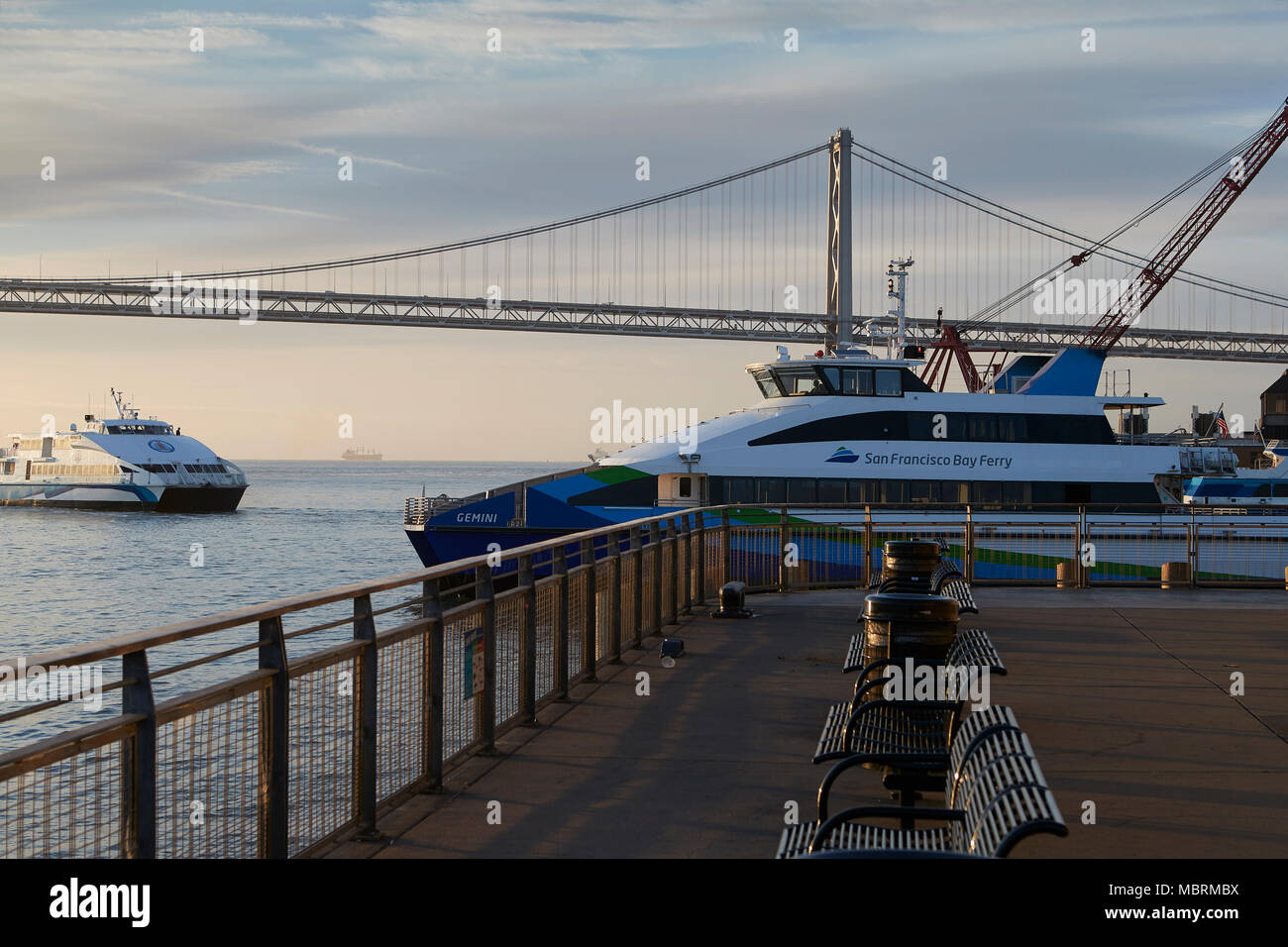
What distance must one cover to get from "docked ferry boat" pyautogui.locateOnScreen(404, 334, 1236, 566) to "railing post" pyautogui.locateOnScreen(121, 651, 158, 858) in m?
19.8

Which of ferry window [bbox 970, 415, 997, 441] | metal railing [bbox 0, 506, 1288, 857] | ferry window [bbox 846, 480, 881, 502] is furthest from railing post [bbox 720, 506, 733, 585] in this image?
ferry window [bbox 970, 415, 997, 441]

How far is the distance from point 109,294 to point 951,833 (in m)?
97.3

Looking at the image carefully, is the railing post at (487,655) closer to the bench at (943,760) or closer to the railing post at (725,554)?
the bench at (943,760)

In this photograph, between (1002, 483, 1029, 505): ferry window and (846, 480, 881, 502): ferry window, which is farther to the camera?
(1002, 483, 1029, 505): ferry window

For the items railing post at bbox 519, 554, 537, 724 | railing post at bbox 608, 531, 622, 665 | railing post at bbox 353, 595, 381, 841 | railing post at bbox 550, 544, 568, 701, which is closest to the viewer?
railing post at bbox 353, 595, 381, 841

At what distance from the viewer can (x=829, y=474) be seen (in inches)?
1014

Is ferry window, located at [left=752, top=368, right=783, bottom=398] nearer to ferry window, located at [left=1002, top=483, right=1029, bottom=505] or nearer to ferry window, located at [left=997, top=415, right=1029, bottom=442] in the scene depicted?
ferry window, located at [left=997, top=415, right=1029, bottom=442]

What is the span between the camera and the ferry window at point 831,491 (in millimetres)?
25594

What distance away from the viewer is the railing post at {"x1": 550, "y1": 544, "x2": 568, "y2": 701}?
846 centimetres

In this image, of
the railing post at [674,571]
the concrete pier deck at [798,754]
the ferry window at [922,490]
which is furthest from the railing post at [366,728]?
the ferry window at [922,490]

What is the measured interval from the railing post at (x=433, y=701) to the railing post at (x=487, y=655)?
664 mm
